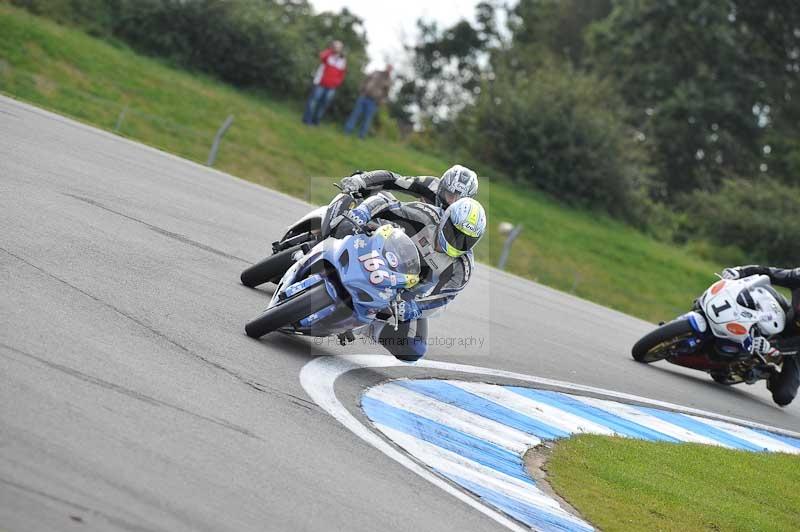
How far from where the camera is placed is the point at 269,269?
9.41 meters

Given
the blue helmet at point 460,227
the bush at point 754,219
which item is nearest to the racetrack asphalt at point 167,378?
the blue helmet at point 460,227

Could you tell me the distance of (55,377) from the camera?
5562 mm

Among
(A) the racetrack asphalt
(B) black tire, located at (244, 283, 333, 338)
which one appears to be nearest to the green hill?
(A) the racetrack asphalt

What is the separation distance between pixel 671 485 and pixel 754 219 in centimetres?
2610

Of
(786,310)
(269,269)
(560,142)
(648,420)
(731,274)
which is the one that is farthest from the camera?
(560,142)

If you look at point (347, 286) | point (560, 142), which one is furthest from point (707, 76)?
point (347, 286)

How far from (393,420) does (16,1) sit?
20342 mm

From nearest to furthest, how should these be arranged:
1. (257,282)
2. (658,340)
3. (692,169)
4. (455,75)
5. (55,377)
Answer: (55,377), (257,282), (658,340), (692,169), (455,75)

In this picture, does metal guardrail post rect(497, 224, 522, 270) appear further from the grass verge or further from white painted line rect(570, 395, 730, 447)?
→ the grass verge

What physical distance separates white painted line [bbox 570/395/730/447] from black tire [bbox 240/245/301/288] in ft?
9.59

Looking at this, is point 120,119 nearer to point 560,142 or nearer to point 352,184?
point 352,184

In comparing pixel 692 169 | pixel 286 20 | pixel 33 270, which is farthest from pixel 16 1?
pixel 692 169

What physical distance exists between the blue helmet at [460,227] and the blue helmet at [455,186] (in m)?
0.57

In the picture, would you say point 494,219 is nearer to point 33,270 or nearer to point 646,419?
point 646,419
